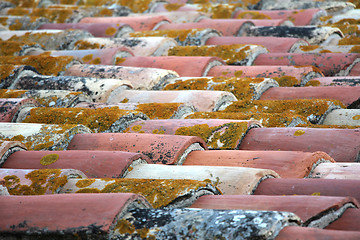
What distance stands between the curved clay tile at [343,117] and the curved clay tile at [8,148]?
6.37ft

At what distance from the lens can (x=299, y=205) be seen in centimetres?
195

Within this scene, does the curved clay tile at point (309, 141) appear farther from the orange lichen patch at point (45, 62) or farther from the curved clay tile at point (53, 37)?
the curved clay tile at point (53, 37)

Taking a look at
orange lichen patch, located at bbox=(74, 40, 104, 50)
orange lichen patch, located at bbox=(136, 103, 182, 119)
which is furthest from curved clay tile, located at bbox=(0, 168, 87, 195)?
orange lichen patch, located at bbox=(74, 40, 104, 50)

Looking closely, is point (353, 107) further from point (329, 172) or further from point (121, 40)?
point (121, 40)

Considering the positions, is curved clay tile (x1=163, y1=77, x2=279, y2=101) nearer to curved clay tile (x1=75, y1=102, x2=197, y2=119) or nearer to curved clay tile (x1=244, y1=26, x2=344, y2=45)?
curved clay tile (x1=75, y1=102, x2=197, y2=119)

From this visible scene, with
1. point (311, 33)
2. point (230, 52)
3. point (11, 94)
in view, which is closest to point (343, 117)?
point (230, 52)

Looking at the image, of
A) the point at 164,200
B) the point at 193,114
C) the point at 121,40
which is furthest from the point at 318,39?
the point at 164,200

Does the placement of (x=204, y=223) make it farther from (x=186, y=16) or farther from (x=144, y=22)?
(x=186, y=16)

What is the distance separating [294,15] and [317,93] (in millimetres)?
3374

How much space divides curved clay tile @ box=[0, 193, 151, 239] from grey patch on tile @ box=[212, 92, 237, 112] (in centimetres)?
191

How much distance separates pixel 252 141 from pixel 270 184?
2.50ft

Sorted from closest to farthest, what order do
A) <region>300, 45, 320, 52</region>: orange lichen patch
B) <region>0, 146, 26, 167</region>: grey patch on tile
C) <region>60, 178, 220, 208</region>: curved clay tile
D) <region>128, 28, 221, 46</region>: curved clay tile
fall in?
<region>60, 178, 220, 208</region>: curved clay tile < <region>0, 146, 26, 167</region>: grey patch on tile < <region>300, 45, 320, 52</region>: orange lichen patch < <region>128, 28, 221, 46</region>: curved clay tile

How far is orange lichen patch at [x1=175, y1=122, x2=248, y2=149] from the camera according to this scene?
310 cm

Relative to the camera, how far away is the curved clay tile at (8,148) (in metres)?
2.78
